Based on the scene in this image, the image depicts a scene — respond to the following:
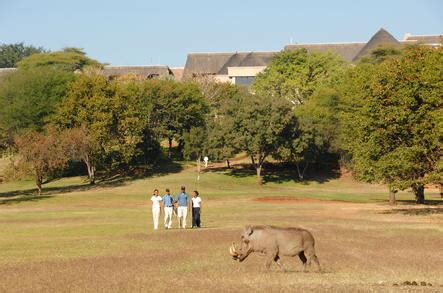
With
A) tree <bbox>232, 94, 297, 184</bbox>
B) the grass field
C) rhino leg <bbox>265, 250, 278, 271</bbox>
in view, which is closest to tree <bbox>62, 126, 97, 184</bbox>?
the grass field

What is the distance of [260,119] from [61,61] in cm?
9015

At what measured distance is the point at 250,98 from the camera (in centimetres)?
9381

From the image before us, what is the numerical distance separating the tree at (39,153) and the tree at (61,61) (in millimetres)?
82664

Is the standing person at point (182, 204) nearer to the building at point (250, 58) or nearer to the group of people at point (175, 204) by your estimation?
the group of people at point (175, 204)

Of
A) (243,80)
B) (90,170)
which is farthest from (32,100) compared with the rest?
(243,80)

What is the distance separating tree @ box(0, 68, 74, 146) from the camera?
9956cm

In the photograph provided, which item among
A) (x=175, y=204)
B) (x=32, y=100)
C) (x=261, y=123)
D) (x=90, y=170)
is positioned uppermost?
(x=32, y=100)

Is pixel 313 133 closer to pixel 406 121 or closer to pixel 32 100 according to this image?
pixel 32 100

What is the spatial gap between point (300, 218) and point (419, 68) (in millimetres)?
13559

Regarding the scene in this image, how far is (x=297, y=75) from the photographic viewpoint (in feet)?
415

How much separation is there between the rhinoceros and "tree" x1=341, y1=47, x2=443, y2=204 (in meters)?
24.9

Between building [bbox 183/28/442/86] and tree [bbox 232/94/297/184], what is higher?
building [bbox 183/28/442/86]

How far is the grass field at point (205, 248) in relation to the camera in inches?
899

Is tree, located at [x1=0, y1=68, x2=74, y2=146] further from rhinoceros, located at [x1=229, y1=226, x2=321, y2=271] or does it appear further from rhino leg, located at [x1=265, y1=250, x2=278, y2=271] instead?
rhino leg, located at [x1=265, y1=250, x2=278, y2=271]
